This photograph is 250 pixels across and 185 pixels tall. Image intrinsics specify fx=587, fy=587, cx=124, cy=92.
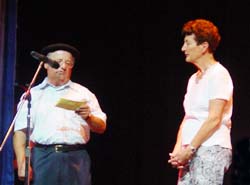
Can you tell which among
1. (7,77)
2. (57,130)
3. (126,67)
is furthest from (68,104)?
(126,67)

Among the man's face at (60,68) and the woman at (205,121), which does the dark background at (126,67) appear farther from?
the woman at (205,121)

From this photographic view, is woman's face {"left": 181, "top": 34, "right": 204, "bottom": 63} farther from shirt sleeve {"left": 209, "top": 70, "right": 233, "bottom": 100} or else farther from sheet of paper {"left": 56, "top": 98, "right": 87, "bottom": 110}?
sheet of paper {"left": 56, "top": 98, "right": 87, "bottom": 110}

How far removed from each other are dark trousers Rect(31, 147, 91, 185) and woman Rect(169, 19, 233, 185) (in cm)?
78

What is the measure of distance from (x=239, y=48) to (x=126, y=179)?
1389mm

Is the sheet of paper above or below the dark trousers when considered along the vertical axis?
above

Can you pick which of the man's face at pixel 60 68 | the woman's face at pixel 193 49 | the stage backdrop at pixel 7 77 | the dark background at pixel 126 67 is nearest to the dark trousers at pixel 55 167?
the man's face at pixel 60 68

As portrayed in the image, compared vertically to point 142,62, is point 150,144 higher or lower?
lower

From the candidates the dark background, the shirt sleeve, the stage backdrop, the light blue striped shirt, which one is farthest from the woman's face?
the stage backdrop

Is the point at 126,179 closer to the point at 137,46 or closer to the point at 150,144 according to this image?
A: the point at 150,144

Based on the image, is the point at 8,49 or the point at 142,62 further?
the point at 142,62

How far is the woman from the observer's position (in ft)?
9.98

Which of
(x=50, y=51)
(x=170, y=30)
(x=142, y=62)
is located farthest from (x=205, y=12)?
(x=50, y=51)

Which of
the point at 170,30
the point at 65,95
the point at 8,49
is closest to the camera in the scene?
the point at 65,95

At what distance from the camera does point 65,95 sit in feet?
12.5
